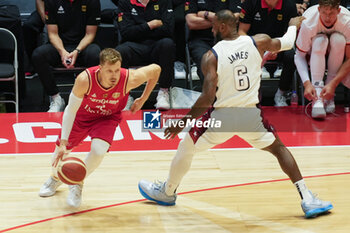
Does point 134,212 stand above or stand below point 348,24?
below

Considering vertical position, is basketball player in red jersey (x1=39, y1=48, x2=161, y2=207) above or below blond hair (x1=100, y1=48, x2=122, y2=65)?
below

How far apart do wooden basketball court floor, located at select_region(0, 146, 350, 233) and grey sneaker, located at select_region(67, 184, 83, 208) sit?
6 centimetres

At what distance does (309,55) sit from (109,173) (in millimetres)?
3334

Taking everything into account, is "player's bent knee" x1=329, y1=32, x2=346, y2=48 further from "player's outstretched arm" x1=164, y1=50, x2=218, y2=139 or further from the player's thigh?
the player's thigh

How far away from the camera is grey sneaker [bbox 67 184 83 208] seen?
5379mm

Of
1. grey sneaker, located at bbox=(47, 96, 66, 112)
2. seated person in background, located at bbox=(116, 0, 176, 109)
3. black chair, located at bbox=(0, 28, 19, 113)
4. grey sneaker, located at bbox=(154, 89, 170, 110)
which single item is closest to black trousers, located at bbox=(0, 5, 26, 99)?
black chair, located at bbox=(0, 28, 19, 113)

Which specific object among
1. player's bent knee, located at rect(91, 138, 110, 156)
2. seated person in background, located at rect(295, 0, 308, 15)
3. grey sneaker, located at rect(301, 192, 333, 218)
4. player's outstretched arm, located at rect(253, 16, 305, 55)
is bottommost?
grey sneaker, located at rect(301, 192, 333, 218)

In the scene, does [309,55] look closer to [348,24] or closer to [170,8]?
[348,24]

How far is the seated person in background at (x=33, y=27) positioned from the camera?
8.62m

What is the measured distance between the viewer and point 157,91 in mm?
8906

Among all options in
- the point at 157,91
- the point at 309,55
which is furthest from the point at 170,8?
the point at 309,55

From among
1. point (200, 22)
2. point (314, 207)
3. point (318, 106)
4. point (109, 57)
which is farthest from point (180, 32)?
point (314, 207)

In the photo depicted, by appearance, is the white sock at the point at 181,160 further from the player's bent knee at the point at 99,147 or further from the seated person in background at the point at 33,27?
the seated person in background at the point at 33,27

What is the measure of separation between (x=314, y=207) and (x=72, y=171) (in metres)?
1.95
